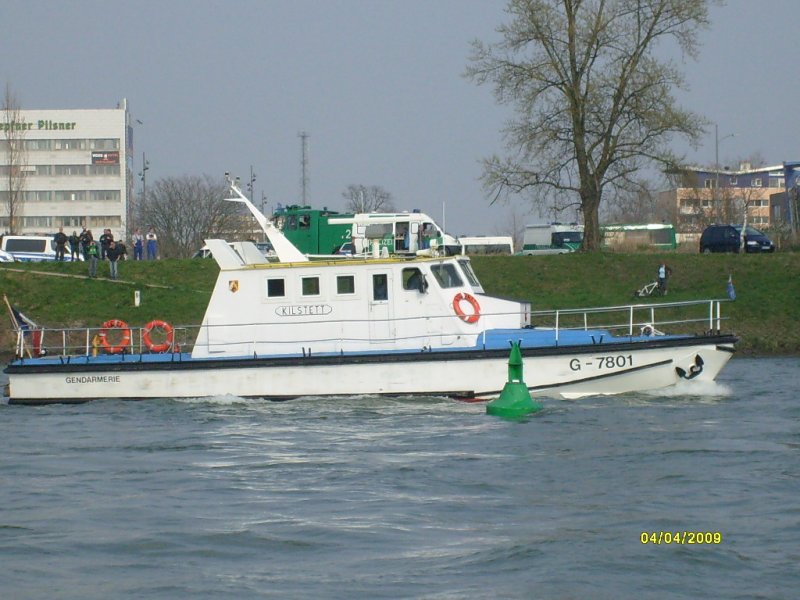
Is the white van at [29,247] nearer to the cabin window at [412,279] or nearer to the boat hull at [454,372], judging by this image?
the boat hull at [454,372]

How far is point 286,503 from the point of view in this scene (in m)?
14.0

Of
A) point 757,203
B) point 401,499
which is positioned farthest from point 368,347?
point 757,203

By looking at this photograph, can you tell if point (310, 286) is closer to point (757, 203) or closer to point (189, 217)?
point (189, 217)

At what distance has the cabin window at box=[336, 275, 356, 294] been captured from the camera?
2122cm

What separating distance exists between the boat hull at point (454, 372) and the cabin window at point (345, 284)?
1262mm

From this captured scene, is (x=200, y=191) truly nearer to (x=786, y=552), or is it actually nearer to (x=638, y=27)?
(x=638, y=27)

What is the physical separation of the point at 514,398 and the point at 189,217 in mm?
57768

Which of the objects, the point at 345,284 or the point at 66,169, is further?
the point at 66,169

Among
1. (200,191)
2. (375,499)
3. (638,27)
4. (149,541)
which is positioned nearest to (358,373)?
(375,499)

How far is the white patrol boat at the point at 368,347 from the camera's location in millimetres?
20500

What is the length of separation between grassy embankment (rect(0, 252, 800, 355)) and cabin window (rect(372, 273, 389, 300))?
1610cm

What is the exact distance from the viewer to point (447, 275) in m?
21.4

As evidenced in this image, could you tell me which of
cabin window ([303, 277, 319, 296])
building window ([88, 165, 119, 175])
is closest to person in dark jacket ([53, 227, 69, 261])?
cabin window ([303, 277, 319, 296])
